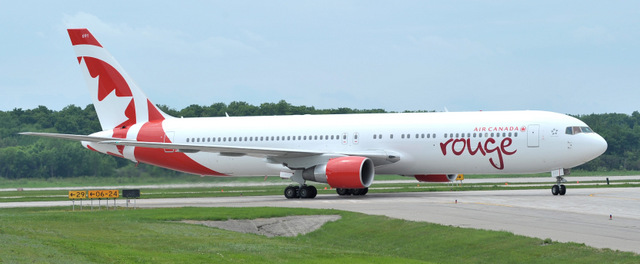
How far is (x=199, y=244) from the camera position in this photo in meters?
18.5

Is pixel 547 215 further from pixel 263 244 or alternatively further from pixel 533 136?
pixel 533 136

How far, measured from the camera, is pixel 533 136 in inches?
1400

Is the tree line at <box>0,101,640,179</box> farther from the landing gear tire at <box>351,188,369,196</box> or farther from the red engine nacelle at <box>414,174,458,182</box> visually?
the red engine nacelle at <box>414,174,458,182</box>

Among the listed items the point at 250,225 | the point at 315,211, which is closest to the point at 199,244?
the point at 250,225

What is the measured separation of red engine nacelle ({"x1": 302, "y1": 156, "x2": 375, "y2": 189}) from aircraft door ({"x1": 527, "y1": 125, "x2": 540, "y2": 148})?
6.67 m

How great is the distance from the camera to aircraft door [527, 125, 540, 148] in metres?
35.5

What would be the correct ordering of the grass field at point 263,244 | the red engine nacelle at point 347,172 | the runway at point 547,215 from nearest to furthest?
the grass field at point 263,244 → the runway at point 547,215 → the red engine nacelle at point 347,172

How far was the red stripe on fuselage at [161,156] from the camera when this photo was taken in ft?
141

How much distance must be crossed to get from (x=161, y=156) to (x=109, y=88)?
14.7ft

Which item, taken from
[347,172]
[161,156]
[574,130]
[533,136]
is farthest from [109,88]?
[574,130]

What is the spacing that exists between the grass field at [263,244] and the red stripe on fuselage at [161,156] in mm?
17011

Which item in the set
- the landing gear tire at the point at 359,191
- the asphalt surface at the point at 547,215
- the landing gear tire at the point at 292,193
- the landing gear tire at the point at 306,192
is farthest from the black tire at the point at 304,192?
the asphalt surface at the point at 547,215

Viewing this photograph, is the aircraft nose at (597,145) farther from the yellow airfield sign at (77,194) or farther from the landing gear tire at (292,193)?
the yellow airfield sign at (77,194)

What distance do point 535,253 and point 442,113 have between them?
22360 mm
